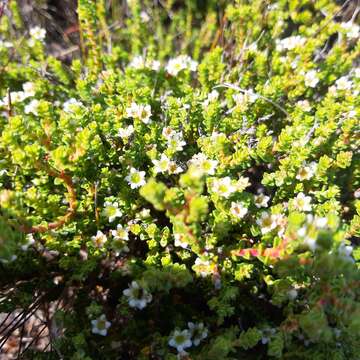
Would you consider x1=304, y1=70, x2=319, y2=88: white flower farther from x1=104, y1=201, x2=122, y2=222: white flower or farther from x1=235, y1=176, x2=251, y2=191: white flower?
x1=104, y1=201, x2=122, y2=222: white flower

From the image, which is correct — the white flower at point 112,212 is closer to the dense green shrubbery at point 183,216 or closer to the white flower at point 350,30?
the dense green shrubbery at point 183,216

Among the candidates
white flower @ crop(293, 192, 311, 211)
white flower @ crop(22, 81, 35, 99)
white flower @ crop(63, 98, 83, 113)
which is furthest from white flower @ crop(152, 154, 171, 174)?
white flower @ crop(22, 81, 35, 99)

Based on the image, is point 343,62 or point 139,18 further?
point 139,18

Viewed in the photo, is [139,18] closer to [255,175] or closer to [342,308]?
[255,175]

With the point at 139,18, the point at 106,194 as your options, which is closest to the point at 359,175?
the point at 106,194

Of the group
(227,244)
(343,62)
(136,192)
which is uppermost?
(343,62)

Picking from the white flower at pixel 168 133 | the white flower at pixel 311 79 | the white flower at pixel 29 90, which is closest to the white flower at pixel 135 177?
the white flower at pixel 168 133
